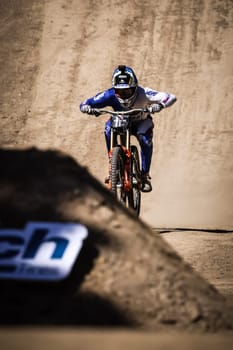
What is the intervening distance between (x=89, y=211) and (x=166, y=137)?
42.5ft

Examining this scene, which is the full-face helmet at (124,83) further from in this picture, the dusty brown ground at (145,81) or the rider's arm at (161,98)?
the dusty brown ground at (145,81)

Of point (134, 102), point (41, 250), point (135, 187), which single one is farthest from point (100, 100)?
point (41, 250)

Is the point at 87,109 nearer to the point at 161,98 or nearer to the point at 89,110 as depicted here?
the point at 89,110

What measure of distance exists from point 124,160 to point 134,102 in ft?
2.55

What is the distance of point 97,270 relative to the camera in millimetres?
4301

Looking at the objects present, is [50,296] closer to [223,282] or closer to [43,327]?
[43,327]

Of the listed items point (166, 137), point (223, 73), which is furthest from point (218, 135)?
point (223, 73)

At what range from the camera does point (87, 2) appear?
79.6ft

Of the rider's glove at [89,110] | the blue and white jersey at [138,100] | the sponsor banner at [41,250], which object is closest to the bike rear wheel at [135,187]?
the blue and white jersey at [138,100]

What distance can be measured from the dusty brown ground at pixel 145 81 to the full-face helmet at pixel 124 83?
3.50 meters

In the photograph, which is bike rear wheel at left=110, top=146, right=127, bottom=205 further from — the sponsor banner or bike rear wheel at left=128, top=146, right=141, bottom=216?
the sponsor banner

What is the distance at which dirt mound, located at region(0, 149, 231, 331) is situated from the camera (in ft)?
13.1

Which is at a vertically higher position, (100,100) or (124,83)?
(124,83)

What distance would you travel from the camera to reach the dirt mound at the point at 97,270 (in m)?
3.99
